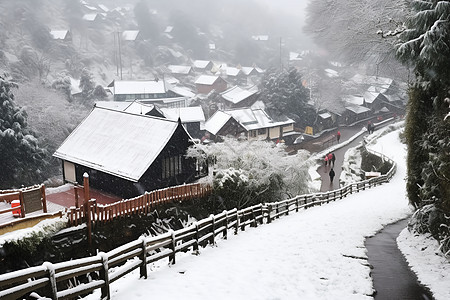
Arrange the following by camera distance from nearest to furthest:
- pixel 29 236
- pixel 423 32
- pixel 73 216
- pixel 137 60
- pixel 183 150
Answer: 1. pixel 423 32
2. pixel 29 236
3. pixel 73 216
4. pixel 183 150
5. pixel 137 60

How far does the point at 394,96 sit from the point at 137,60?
2476 inches

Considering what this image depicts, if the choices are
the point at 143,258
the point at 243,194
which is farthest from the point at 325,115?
the point at 143,258

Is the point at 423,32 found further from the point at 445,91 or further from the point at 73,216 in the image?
the point at 73,216

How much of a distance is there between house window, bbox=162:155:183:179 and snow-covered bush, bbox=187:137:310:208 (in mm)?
924

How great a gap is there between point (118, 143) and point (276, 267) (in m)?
15.9

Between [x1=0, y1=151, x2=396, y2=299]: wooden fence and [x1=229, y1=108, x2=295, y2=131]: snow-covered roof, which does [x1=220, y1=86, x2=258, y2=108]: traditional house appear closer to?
[x1=229, y1=108, x2=295, y2=131]: snow-covered roof

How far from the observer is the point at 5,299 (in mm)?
6203

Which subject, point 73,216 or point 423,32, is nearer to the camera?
point 423,32

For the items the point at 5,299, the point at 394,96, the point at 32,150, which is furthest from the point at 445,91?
the point at 394,96

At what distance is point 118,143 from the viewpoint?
2405 cm

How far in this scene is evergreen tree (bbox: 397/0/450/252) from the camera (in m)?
11.2

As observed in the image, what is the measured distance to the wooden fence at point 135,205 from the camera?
16.3 metres

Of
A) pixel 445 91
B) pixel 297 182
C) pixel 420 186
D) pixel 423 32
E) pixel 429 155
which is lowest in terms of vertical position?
pixel 297 182

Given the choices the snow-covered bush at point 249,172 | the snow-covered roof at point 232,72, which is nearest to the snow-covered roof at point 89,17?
the snow-covered roof at point 232,72
